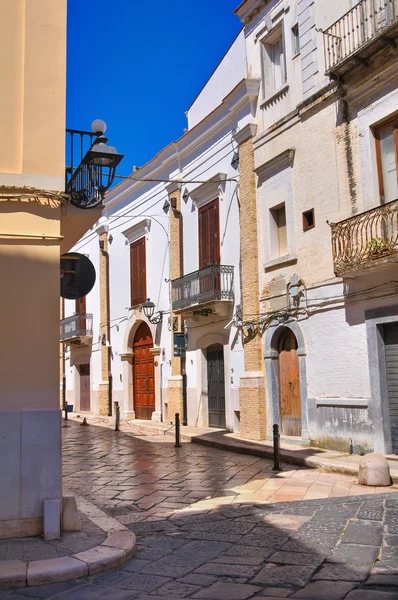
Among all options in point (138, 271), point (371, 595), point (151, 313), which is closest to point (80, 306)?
point (138, 271)

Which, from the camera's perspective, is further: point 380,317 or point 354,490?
point 380,317

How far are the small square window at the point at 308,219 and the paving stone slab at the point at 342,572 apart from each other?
921 centimetres

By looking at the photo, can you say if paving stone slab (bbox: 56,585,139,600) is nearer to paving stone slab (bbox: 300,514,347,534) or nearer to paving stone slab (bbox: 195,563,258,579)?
paving stone slab (bbox: 195,563,258,579)

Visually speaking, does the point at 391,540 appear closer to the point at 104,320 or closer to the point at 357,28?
the point at 357,28

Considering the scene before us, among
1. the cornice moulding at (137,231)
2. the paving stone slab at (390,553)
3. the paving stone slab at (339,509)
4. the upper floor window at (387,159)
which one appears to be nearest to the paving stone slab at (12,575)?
→ the paving stone slab at (390,553)

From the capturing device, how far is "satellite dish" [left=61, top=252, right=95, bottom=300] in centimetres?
737

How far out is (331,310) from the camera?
12914 millimetres

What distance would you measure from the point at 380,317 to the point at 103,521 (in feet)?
22.2

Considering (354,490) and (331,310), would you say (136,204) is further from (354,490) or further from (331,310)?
(354,490)

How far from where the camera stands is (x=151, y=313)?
21.5m

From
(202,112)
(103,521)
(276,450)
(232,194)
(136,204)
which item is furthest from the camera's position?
(136,204)

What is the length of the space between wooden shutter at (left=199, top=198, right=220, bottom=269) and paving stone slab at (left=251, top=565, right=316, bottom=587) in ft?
41.7

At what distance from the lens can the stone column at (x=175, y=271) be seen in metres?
19.5

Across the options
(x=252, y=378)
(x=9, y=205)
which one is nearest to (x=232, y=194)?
(x=252, y=378)
